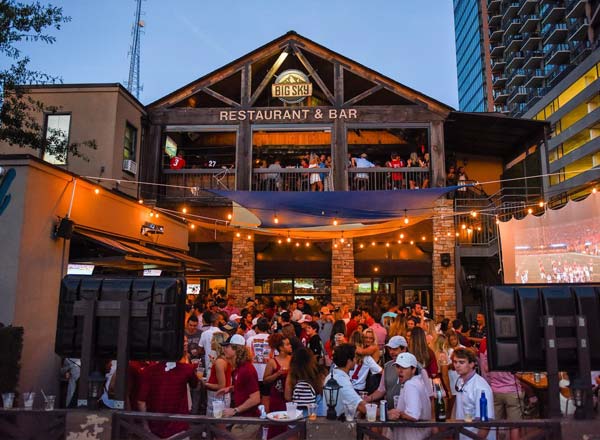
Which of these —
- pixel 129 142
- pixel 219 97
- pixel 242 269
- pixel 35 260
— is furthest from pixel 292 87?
pixel 35 260

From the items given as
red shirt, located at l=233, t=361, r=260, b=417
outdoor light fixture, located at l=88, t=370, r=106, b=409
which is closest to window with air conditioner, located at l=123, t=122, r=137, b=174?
red shirt, located at l=233, t=361, r=260, b=417

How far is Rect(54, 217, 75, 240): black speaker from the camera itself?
25.9 ft

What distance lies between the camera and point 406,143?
16.9 m

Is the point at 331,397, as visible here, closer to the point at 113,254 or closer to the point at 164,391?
the point at 164,391

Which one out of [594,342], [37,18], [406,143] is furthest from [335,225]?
[594,342]

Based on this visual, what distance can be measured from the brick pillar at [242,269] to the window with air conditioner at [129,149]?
363cm

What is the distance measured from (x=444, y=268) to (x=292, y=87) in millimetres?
7231

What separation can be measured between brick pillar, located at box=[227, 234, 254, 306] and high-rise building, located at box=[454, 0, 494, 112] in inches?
2390

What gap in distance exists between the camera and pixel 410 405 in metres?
3.60

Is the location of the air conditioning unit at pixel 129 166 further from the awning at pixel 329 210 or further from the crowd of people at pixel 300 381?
the crowd of people at pixel 300 381

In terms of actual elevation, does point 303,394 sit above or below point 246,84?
below

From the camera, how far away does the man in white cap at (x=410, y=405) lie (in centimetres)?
357

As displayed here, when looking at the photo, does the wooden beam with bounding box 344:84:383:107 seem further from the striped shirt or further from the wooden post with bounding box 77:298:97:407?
the wooden post with bounding box 77:298:97:407

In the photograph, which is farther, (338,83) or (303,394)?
(338,83)
